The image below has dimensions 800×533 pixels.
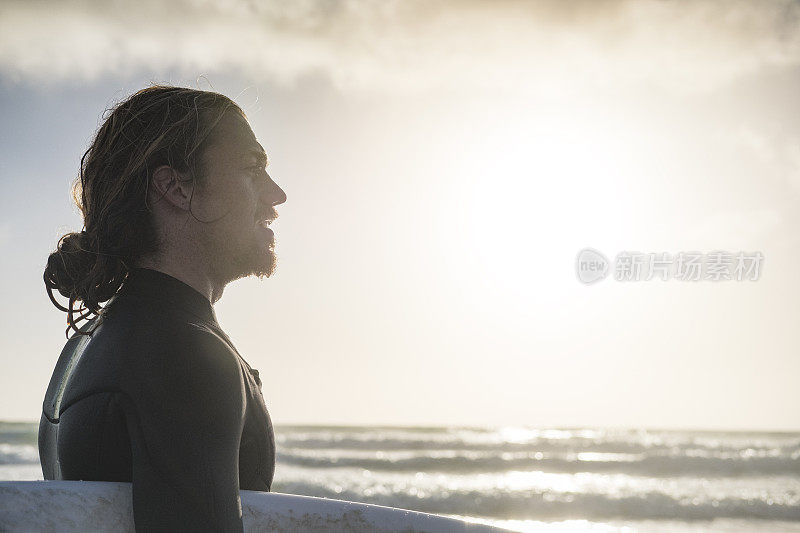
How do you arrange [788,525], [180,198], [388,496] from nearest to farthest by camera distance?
[180,198], [788,525], [388,496]

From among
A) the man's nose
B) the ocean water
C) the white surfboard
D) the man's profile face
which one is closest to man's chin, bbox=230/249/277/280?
the man's profile face

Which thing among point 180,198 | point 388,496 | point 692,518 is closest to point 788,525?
point 692,518

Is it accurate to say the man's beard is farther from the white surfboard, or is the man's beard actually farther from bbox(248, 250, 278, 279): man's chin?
the white surfboard

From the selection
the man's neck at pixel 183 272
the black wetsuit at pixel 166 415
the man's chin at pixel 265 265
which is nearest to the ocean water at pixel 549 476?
the man's chin at pixel 265 265

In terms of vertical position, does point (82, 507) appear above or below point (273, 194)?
below

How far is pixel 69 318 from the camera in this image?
180cm

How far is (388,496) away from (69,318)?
396 inches

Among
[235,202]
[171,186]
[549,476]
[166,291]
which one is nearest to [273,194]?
[235,202]

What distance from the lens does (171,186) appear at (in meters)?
1.74

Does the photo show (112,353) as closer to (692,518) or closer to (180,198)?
(180,198)

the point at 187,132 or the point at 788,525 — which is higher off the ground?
the point at 187,132

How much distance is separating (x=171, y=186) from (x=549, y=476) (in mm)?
14116

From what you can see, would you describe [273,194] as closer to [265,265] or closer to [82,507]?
[265,265]

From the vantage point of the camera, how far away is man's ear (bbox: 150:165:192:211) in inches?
68.0
